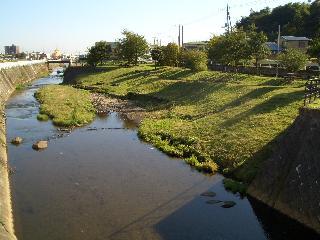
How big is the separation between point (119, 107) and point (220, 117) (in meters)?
21.0

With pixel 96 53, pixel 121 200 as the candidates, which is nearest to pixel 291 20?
pixel 96 53

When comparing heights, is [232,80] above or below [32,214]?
above

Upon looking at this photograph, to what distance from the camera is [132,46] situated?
305 feet

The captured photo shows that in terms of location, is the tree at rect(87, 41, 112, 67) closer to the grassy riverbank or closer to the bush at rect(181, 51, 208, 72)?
the bush at rect(181, 51, 208, 72)

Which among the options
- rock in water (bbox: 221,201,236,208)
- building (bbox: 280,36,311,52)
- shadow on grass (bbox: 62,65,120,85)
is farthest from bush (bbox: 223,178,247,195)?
building (bbox: 280,36,311,52)

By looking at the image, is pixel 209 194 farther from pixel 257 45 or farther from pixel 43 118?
pixel 257 45

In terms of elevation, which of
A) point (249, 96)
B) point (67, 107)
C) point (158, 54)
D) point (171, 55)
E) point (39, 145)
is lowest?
point (39, 145)

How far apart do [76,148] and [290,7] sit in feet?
387

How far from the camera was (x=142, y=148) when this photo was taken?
32969 mm

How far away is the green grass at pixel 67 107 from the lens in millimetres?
43312

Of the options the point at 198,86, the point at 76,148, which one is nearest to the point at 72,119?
the point at 76,148

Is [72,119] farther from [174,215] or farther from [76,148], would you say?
[174,215]

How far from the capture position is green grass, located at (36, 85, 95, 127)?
43.3 metres

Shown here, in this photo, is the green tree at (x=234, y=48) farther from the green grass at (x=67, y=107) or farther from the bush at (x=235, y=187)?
the bush at (x=235, y=187)
